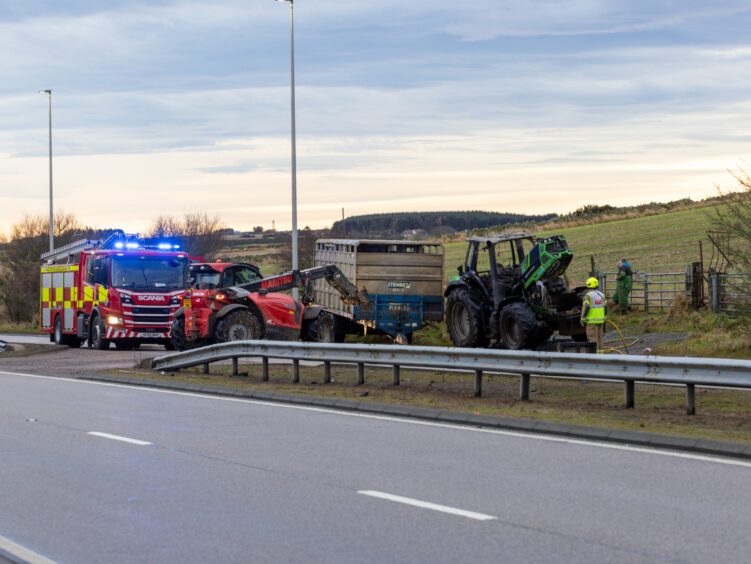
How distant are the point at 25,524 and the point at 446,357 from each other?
932cm

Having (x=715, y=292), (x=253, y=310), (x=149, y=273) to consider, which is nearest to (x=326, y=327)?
(x=253, y=310)

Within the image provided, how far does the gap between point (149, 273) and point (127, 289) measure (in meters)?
0.81

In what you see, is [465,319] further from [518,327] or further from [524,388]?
[524,388]

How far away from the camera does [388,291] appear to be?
31453mm

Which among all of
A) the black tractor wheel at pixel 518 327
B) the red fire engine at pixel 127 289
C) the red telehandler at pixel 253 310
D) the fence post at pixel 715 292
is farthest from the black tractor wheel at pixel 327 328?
the fence post at pixel 715 292

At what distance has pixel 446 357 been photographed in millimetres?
17391

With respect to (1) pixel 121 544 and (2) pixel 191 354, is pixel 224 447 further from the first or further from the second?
(2) pixel 191 354

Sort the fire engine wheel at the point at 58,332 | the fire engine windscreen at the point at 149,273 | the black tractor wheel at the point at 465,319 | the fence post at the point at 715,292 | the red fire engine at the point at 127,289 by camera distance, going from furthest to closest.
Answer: the fire engine wheel at the point at 58,332 < the fire engine windscreen at the point at 149,273 < the red fire engine at the point at 127,289 < the fence post at the point at 715,292 < the black tractor wheel at the point at 465,319

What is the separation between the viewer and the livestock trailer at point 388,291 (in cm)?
3114

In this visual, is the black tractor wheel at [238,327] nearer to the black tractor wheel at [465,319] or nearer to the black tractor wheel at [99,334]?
the black tractor wheel at [465,319]

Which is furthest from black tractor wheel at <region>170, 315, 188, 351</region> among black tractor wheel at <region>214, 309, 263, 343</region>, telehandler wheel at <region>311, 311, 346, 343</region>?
telehandler wheel at <region>311, 311, 346, 343</region>

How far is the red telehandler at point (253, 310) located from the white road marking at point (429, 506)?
19.4 meters

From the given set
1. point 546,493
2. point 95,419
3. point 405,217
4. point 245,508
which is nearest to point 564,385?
point 95,419

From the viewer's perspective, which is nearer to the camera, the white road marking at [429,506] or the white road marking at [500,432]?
the white road marking at [429,506]
